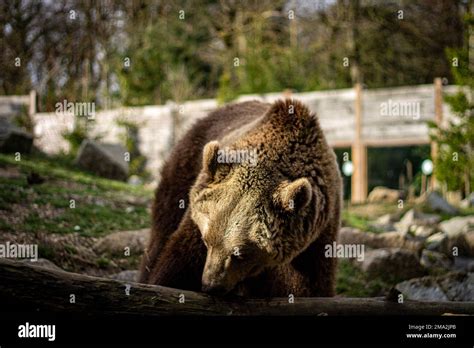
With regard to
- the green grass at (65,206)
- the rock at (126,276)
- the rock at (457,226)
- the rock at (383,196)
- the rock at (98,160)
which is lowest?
the rock at (126,276)

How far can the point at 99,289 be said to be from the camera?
333 centimetres

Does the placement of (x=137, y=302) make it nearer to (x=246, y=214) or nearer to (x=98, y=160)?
(x=246, y=214)

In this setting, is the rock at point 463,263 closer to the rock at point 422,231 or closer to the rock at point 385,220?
Result: the rock at point 422,231

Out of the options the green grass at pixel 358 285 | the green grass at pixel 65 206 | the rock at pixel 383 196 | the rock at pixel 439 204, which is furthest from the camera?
the rock at pixel 383 196

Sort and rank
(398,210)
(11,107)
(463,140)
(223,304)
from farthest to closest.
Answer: (11,107)
(398,210)
(463,140)
(223,304)

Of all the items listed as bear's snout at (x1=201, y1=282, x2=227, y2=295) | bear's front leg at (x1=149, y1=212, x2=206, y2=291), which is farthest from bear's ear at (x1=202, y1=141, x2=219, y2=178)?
bear's snout at (x1=201, y1=282, x2=227, y2=295)

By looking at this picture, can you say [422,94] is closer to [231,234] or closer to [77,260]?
[77,260]

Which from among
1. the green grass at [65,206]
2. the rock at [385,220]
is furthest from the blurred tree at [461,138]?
the green grass at [65,206]

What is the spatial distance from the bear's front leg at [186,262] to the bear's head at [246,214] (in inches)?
8.1

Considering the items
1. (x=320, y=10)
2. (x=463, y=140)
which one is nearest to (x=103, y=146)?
(x=463, y=140)

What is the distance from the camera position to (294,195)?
3.66 metres

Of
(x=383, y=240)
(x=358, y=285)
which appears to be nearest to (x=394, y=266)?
(x=358, y=285)

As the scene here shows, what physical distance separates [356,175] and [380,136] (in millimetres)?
1117

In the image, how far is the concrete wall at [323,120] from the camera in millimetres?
14797
